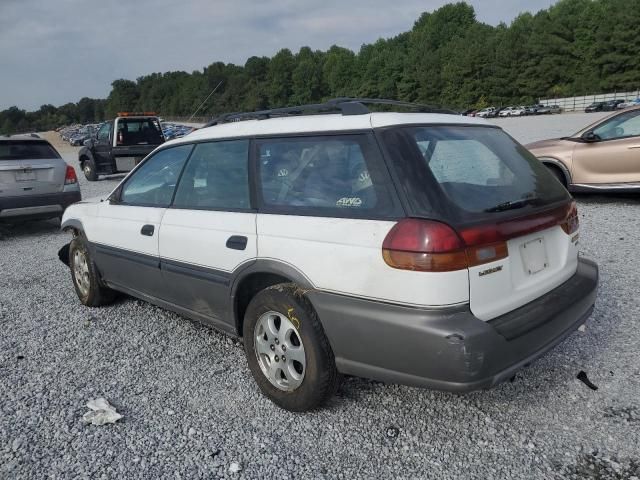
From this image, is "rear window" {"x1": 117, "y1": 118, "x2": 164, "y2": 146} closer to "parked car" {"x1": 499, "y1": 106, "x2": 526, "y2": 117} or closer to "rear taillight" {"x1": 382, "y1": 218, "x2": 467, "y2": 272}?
"rear taillight" {"x1": 382, "y1": 218, "x2": 467, "y2": 272}

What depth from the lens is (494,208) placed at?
8.59 ft

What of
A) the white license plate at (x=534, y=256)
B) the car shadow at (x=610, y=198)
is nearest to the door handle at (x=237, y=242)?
the white license plate at (x=534, y=256)

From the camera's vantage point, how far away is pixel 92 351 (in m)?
4.01

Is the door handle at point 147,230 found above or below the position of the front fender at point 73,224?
above

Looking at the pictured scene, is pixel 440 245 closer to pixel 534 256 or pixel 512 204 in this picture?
pixel 512 204

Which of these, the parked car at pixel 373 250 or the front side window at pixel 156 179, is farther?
the front side window at pixel 156 179

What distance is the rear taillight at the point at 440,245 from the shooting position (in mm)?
2369

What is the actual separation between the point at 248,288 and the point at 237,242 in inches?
12.1

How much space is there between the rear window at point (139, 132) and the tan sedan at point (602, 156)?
12.2 meters

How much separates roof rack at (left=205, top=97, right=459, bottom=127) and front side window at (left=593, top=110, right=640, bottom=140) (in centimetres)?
588

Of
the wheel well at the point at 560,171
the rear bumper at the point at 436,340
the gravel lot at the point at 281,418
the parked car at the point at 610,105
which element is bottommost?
the gravel lot at the point at 281,418

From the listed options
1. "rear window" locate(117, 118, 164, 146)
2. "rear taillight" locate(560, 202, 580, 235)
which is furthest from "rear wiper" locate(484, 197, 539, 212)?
"rear window" locate(117, 118, 164, 146)

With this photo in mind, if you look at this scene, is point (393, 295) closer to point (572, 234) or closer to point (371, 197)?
point (371, 197)

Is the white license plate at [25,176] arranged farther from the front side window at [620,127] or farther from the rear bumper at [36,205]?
the front side window at [620,127]
